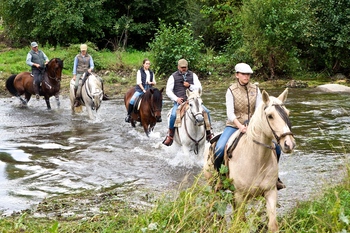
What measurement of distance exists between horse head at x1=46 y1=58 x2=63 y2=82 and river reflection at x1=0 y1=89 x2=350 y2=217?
1.38 m

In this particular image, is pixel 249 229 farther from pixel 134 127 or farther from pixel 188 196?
pixel 134 127

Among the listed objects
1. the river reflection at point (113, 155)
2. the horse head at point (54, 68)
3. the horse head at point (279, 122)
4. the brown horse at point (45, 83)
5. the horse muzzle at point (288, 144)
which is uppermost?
the horse head at point (279, 122)

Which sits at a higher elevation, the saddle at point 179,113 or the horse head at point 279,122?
the horse head at point 279,122

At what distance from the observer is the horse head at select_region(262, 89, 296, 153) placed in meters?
5.34

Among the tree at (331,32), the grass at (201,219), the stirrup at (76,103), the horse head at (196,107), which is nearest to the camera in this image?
the grass at (201,219)

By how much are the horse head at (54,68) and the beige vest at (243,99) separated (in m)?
12.6

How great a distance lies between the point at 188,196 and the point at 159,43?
68.2ft

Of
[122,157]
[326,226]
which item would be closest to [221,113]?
[122,157]

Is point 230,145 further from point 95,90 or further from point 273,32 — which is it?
point 273,32

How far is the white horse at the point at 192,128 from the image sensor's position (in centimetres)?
992

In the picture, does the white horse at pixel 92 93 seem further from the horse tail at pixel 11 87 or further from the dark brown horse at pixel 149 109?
the horse tail at pixel 11 87

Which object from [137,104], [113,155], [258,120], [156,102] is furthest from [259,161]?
[137,104]

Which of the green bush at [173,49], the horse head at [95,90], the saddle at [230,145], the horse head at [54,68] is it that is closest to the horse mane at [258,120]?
the saddle at [230,145]

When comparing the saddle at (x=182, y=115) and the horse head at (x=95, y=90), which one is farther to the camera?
the horse head at (x=95, y=90)
